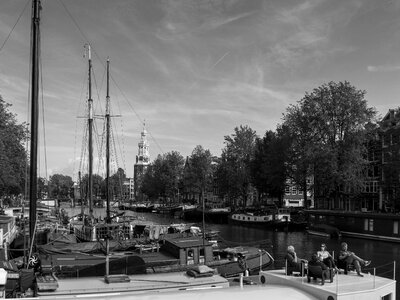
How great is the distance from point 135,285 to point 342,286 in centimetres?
749

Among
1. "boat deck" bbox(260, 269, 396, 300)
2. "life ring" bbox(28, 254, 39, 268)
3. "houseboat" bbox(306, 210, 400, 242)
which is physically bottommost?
"houseboat" bbox(306, 210, 400, 242)

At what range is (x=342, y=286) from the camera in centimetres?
1307

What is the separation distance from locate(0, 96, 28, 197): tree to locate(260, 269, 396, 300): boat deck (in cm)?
4831

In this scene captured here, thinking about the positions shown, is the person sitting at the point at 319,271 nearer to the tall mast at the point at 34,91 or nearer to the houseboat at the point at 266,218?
the tall mast at the point at 34,91

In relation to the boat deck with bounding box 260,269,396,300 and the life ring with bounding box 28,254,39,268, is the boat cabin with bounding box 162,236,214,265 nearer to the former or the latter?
the life ring with bounding box 28,254,39,268

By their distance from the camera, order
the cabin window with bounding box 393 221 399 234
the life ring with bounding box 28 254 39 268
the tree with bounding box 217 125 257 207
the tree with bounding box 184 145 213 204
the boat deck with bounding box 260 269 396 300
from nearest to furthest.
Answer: the boat deck with bounding box 260 269 396 300 < the life ring with bounding box 28 254 39 268 < the cabin window with bounding box 393 221 399 234 < the tree with bounding box 217 125 257 207 < the tree with bounding box 184 145 213 204

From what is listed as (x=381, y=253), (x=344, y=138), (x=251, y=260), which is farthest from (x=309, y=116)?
(x=251, y=260)

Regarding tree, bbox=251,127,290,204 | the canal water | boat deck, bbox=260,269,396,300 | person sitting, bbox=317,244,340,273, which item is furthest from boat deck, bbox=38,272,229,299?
tree, bbox=251,127,290,204

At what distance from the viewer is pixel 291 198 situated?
417 ft

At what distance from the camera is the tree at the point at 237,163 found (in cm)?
10125

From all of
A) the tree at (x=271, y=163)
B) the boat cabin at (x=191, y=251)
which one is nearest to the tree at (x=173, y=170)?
the tree at (x=271, y=163)

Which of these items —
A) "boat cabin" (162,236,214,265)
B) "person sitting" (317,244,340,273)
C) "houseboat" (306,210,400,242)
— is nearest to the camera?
"person sitting" (317,244,340,273)

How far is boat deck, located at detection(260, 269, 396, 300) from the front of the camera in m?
12.4

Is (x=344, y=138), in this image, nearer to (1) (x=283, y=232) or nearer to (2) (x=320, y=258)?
(1) (x=283, y=232)
